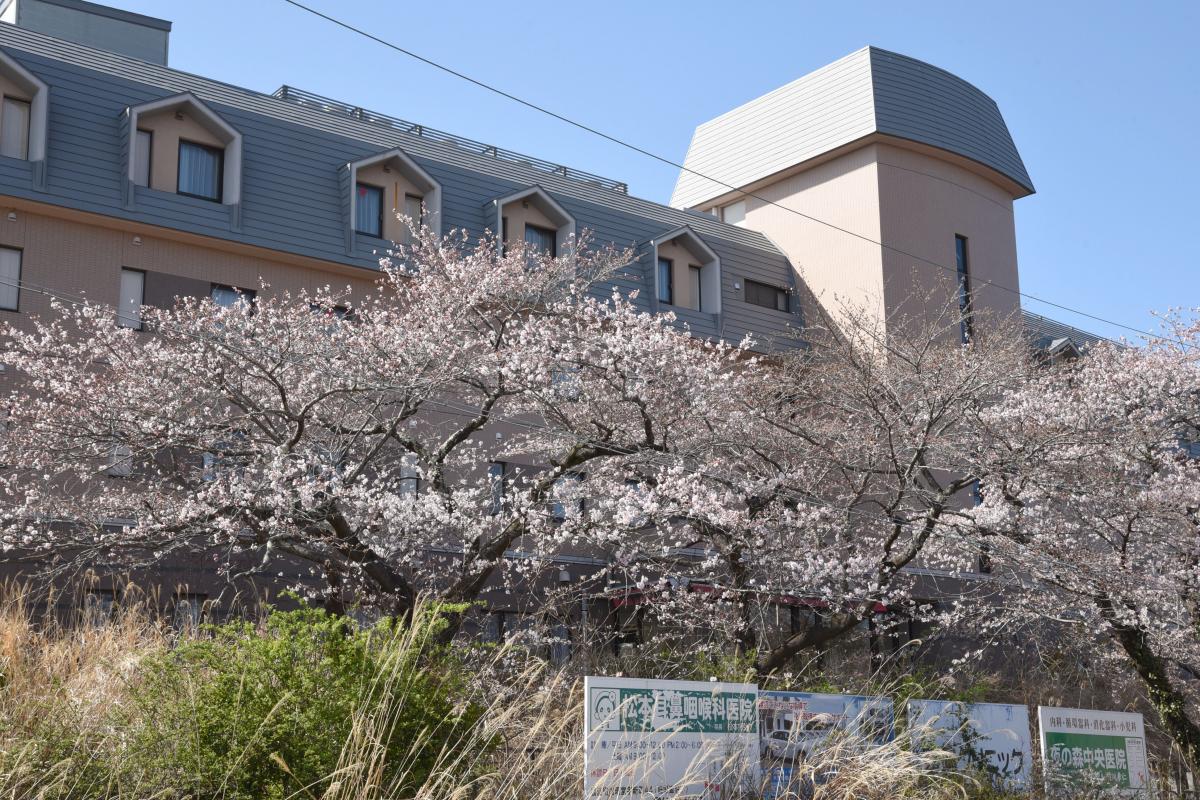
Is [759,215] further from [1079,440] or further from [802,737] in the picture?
[802,737]

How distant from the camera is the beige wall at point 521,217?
92.2 feet

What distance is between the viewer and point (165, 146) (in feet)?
77.0

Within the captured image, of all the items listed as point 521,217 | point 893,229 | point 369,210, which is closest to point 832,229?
point 893,229

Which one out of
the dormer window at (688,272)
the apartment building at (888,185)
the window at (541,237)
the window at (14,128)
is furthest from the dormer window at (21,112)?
the apartment building at (888,185)

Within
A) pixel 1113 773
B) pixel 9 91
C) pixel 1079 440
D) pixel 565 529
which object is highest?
pixel 9 91

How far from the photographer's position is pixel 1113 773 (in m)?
13.0

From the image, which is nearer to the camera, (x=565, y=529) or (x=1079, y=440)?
(x=565, y=529)

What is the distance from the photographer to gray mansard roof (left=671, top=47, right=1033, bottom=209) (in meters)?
32.5

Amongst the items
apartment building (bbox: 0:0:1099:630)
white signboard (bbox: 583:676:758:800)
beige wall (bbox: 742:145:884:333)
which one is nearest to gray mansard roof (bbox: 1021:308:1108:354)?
apartment building (bbox: 0:0:1099:630)

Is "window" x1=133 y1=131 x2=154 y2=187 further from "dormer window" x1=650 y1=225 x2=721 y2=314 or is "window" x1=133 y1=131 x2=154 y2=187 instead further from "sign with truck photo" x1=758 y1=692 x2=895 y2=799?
"sign with truck photo" x1=758 y1=692 x2=895 y2=799

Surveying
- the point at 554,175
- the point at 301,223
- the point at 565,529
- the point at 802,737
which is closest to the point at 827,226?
the point at 554,175

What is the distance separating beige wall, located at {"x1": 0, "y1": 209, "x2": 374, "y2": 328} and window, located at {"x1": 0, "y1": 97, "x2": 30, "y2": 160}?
115cm

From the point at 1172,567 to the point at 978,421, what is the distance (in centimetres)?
390

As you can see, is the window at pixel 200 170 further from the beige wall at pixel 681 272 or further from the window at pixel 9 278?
the beige wall at pixel 681 272
